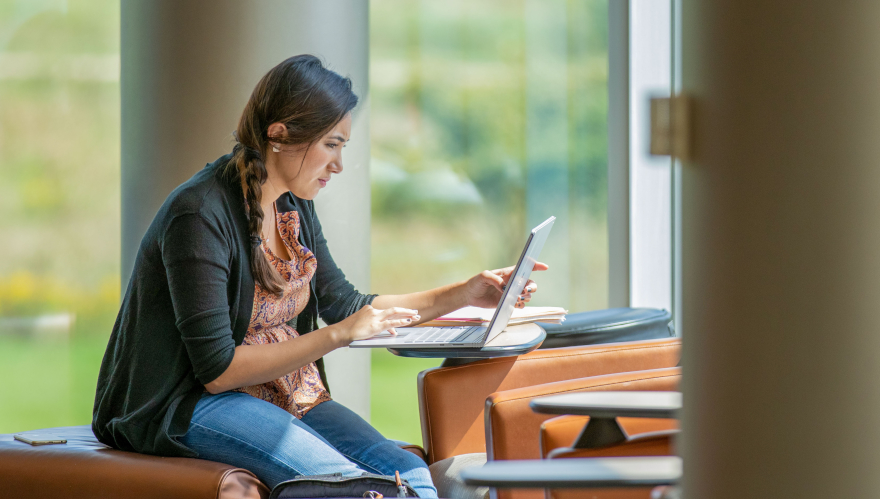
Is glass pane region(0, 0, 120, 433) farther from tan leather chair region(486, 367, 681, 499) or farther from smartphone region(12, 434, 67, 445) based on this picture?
tan leather chair region(486, 367, 681, 499)

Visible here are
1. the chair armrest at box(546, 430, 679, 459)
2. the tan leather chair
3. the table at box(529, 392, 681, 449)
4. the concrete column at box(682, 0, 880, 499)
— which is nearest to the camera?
the concrete column at box(682, 0, 880, 499)

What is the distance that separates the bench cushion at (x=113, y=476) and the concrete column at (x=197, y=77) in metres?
1.50

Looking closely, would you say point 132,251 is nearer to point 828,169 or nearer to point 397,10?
point 397,10

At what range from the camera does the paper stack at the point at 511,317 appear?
2.06 m

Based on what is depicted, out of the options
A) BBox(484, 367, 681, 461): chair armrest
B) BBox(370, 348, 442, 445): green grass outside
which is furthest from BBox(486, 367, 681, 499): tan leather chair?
BBox(370, 348, 442, 445): green grass outside

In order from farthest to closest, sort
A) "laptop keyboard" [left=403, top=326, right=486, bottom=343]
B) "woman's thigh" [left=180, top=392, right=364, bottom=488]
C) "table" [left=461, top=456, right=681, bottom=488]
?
1. "laptop keyboard" [left=403, top=326, right=486, bottom=343]
2. "woman's thigh" [left=180, top=392, right=364, bottom=488]
3. "table" [left=461, top=456, right=681, bottom=488]

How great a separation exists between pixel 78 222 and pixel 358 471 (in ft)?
10.2

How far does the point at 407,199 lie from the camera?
4215mm

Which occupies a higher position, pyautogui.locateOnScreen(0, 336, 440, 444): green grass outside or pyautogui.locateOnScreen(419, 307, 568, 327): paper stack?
pyautogui.locateOnScreen(419, 307, 568, 327): paper stack

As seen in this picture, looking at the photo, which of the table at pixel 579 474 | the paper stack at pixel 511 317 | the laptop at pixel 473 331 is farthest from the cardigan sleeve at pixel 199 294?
the table at pixel 579 474

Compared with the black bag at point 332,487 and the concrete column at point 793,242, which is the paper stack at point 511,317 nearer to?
the black bag at point 332,487

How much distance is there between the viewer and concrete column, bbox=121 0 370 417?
2867 millimetres

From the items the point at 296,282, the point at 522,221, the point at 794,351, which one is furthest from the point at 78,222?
the point at 794,351

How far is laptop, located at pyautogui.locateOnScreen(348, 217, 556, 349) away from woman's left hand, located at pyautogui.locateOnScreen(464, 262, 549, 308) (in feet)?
0.26
